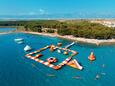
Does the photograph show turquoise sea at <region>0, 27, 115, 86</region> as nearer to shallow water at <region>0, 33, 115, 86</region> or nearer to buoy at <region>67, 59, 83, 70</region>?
shallow water at <region>0, 33, 115, 86</region>

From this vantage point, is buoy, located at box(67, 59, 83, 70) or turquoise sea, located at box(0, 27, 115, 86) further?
buoy, located at box(67, 59, 83, 70)

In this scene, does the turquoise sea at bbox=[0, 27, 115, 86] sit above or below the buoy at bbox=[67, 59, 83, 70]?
below

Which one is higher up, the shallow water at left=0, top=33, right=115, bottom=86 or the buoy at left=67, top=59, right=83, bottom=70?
the buoy at left=67, top=59, right=83, bottom=70

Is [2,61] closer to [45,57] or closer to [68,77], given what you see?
[45,57]

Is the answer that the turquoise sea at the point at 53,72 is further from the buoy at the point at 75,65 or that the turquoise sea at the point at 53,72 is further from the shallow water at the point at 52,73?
the buoy at the point at 75,65

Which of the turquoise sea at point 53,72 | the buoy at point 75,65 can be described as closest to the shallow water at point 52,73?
the turquoise sea at point 53,72

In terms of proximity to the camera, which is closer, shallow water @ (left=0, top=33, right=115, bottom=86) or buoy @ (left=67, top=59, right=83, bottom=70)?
shallow water @ (left=0, top=33, right=115, bottom=86)

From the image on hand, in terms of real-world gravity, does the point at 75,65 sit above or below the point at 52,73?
above

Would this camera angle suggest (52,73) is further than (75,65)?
No

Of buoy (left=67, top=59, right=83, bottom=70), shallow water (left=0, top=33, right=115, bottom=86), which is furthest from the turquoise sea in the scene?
buoy (left=67, top=59, right=83, bottom=70)

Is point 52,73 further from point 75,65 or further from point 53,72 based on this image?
point 75,65

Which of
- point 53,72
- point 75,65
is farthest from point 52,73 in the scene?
point 75,65
